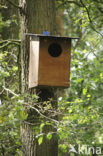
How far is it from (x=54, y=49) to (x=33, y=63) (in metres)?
0.33

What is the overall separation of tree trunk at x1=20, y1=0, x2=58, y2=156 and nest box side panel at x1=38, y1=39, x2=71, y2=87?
350 millimetres

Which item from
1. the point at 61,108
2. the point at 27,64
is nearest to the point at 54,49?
the point at 27,64

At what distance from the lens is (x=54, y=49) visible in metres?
4.40

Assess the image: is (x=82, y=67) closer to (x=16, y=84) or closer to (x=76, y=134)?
(x=16, y=84)

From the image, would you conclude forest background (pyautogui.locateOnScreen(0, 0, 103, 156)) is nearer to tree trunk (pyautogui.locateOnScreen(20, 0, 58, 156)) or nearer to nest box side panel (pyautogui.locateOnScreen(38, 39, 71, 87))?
tree trunk (pyautogui.locateOnScreen(20, 0, 58, 156))

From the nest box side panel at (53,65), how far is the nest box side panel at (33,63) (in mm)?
67

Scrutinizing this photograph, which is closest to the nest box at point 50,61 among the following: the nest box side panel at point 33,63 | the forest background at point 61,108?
the nest box side panel at point 33,63

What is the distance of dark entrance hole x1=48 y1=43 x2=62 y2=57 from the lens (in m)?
4.32

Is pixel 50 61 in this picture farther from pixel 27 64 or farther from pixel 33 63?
pixel 27 64

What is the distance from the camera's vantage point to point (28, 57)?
464 centimetres

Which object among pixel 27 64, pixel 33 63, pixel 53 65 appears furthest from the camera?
pixel 27 64

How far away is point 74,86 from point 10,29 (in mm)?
1838

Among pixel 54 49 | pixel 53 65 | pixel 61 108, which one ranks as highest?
pixel 54 49

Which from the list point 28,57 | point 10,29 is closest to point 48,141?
point 28,57
